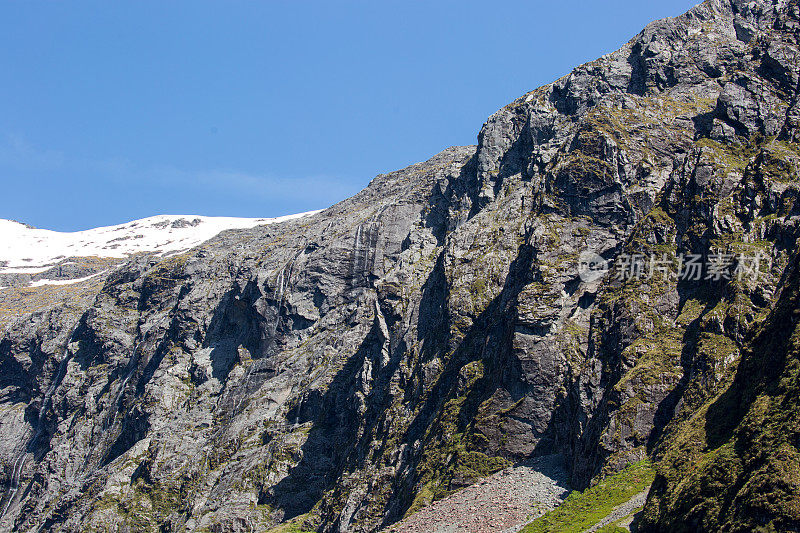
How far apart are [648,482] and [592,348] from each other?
84.1ft

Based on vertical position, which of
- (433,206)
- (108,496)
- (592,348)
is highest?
(433,206)

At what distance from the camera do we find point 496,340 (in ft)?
329

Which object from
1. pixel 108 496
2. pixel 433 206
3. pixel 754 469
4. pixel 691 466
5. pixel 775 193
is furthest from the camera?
pixel 433 206

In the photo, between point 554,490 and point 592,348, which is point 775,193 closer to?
point 592,348

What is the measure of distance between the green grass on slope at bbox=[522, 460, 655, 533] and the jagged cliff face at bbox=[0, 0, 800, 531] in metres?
2.90

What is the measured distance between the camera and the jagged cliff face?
2758 inches

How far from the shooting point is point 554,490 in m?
72.8

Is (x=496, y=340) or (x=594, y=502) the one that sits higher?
(x=496, y=340)

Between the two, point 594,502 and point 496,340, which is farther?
point 496,340

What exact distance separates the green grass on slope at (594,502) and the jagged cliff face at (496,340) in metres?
2.90

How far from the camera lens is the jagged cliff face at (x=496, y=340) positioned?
70.1m

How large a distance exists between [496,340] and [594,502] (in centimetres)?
3947

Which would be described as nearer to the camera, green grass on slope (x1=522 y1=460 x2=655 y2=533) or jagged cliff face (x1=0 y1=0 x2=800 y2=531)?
green grass on slope (x1=522 y1=460 x2=655 y2=533)

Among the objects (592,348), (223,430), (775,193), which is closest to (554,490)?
(592,348)
